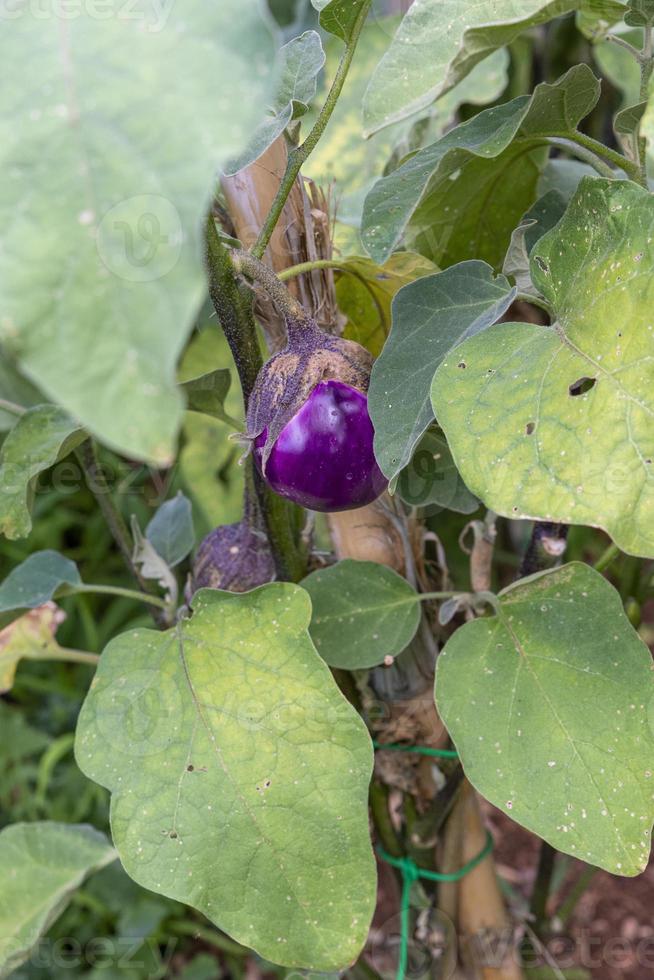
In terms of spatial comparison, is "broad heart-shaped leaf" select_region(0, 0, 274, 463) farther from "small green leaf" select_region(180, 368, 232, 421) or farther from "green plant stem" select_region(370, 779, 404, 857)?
"green plant stem" select_region(370, 779, 404, 857)

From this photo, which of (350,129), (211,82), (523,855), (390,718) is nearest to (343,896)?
(390,718)

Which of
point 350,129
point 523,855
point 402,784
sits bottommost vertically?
point 523,855

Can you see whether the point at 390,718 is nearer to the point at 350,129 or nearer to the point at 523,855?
the point at 350,129

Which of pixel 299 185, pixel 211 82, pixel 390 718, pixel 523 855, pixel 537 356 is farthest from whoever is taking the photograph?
pixel 523 855

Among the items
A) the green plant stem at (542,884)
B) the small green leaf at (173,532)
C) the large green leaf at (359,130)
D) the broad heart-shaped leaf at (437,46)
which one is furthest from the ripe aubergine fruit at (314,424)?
the green plant stem at (542,884)

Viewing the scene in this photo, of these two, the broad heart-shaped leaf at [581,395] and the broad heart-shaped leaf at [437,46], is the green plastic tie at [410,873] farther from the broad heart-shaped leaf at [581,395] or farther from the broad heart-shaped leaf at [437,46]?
the broad heart-shaped leaf at [437,46]

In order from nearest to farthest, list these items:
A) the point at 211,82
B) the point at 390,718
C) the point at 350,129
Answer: the point at 211,82 < the point at 390,718 < the point at 350,129

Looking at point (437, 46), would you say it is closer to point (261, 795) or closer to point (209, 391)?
point (209, 391)
